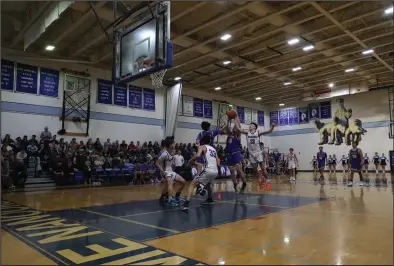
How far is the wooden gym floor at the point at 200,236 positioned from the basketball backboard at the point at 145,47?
313 cm

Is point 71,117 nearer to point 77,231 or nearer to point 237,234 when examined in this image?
point 77,231

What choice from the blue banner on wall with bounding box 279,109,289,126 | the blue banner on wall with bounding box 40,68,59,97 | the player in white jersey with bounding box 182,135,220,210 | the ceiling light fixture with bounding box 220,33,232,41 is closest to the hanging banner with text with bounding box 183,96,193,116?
Result: the ceiling light fixture with bounding box 220,33,232,41

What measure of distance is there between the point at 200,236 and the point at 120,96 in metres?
14.4

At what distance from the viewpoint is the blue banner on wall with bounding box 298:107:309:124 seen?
24906 mm

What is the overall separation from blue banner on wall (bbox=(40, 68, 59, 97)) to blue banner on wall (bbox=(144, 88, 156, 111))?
5010 millimetres

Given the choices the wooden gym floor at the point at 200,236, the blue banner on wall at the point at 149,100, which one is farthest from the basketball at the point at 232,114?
the blue banner on wall at the point at 149,100

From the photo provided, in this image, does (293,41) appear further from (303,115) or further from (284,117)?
(284,117)

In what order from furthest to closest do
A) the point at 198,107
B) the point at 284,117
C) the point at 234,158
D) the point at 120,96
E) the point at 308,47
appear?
the point at 284,117 < the point at 198,107 < the point at 120,96 < the point at 308,47 < the point at 234,158

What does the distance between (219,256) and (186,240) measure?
0.68 m

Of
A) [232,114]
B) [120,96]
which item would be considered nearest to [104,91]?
[120,96]

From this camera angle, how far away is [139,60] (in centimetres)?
731

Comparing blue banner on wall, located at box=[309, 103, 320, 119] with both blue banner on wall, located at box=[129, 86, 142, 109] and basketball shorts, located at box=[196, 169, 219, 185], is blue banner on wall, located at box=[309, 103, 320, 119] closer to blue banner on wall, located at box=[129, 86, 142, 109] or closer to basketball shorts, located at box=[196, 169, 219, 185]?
blue banner on wall, located at box=[129, 86, 142, 109]

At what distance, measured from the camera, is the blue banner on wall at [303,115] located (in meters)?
24.9

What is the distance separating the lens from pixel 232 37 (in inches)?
525
